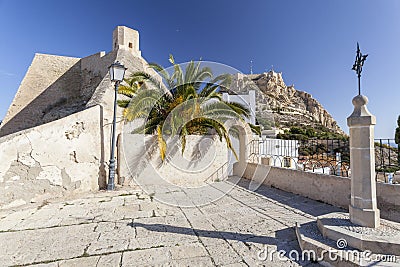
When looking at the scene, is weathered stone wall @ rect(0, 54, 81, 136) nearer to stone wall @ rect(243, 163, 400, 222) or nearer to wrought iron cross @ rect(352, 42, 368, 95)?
stone wall @ rect(243, 163, 400, 222)

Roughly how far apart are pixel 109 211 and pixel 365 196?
3988 millimetres

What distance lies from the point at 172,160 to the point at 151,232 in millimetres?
3474

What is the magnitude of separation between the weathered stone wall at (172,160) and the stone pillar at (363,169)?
4433 mm

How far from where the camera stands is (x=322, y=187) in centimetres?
413

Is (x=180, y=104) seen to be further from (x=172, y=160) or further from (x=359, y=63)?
(x=359, y=63)

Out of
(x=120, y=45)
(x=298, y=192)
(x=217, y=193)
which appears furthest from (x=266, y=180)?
(x=120, y=45)

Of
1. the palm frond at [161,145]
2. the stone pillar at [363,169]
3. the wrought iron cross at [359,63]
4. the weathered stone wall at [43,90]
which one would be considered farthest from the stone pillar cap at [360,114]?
the weathered stone wall at [43,90]

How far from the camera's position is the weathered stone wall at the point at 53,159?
13.0ft

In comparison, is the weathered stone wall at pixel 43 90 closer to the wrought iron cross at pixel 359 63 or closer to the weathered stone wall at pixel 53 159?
the weathered stone wall at pixel 53 159

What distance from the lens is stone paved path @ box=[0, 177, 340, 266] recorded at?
7.11 feet

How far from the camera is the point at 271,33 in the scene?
1727 cm

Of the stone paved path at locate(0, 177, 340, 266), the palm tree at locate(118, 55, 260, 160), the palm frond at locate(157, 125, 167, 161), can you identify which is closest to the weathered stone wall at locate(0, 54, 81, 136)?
the palm tree at locate(118, 55, 260, 160)

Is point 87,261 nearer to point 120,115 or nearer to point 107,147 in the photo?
point 107,147

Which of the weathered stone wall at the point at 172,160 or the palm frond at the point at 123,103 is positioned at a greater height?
the palm frond at the point at 123,103
